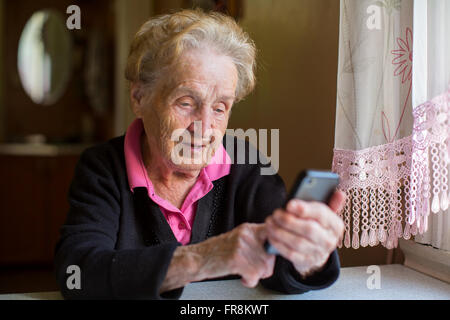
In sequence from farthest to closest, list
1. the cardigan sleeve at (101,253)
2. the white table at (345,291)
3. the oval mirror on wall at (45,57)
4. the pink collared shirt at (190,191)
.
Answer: the oval mirror on wall at (45,57) < the pink collared shirt at (190,191) < the white table at (345,291) < the cardigan sleeve at (101,253)

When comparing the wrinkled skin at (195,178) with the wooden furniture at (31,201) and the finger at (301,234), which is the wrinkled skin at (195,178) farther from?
the wooden furniture at (31,201)

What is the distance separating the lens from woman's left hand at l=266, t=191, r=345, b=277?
24.1 inches

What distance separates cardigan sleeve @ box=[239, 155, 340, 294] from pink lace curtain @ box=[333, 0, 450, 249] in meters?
0.13

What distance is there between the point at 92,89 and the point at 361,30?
2940 millimetres

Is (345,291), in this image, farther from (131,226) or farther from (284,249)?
(131,226)

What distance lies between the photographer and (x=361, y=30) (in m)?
0.89

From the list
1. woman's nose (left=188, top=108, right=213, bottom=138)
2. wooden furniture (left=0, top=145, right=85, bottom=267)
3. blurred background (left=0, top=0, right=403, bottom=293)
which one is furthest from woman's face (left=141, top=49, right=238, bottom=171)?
wooden furniture (left=0, top=145, right=85, bottom=267)

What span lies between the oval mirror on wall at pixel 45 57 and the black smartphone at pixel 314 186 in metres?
3.39

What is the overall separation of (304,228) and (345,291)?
313mm

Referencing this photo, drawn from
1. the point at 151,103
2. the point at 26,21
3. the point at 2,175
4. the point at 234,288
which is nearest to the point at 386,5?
the point at 151,103

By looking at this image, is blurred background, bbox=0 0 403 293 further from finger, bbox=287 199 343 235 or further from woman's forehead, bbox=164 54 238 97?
finger, bbox=287 199 343 235

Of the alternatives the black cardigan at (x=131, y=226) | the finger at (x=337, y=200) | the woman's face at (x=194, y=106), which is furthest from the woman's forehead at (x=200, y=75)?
the finger at (x=337, y=200)

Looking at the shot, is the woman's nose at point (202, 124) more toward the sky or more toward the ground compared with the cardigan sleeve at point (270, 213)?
more toward the sky

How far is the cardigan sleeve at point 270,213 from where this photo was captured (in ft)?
2.61
